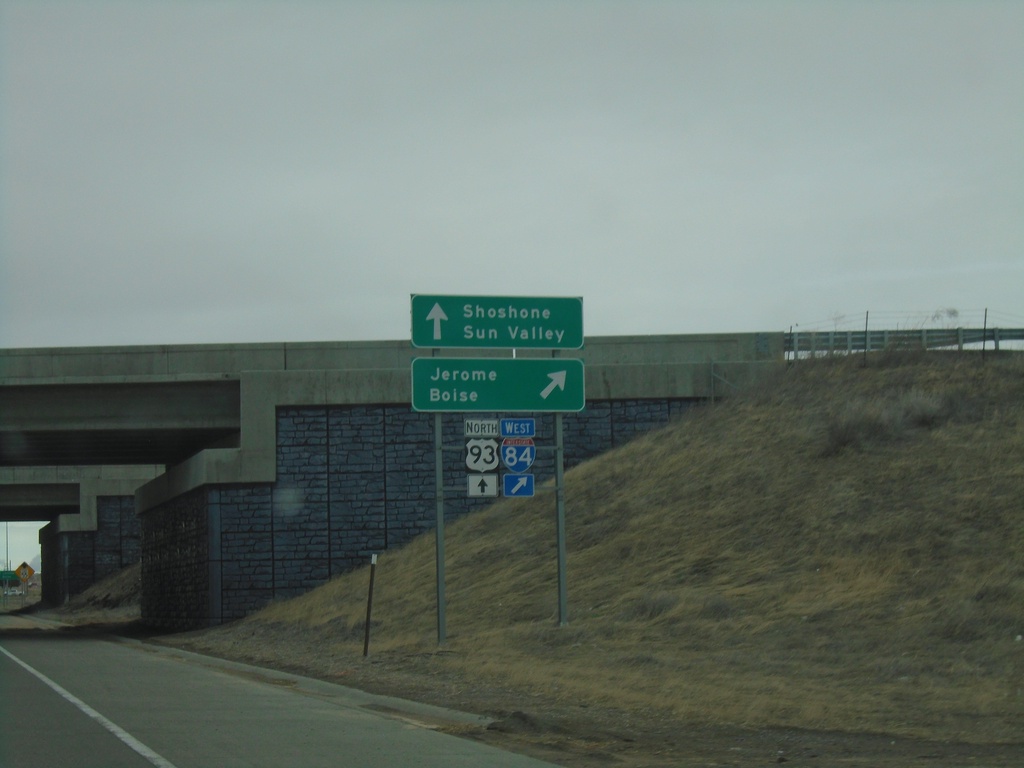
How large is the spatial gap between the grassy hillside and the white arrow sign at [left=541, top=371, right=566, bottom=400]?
14.3ft

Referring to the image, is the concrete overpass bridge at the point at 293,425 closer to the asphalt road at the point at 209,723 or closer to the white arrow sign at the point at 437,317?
the white arrow sign at the point at 437,317

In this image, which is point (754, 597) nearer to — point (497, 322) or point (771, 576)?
point (771, 576)

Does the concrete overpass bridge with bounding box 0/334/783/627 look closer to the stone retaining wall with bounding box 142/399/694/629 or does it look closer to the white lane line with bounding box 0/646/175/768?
the stone retaining wall with bounding box 142/399/694/629

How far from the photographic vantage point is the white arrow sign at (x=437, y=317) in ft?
77.7

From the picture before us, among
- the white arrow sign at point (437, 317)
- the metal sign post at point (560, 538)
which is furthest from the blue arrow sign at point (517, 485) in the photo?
the white arrow sign at point (437, 317)

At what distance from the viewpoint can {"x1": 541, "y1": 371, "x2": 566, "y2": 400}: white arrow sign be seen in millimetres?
24469

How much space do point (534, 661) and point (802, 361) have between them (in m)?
20.1

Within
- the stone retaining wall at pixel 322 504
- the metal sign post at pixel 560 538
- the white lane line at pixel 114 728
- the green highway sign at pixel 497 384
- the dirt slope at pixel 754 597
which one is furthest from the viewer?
the stone retaining wall at pixel 322 504

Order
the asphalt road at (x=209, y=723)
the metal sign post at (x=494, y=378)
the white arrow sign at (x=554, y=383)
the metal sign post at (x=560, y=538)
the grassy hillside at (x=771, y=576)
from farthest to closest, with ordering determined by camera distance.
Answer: the white arrow sign at (x=554, y=383) < the metal sign post at (x=494, y=378) < the metal sign post at (x=560, y=538) < the grassy hillside at (x=771, y=576) < the asphalt road at (x=209, y=723)

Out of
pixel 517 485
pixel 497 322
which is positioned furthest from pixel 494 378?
pixel 517 485

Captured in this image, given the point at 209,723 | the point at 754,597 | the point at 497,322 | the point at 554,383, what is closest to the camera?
the point at 209,723

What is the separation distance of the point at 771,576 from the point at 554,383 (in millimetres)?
5653

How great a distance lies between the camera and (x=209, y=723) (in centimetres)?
1359

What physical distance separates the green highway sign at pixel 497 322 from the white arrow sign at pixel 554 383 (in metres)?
0.55
